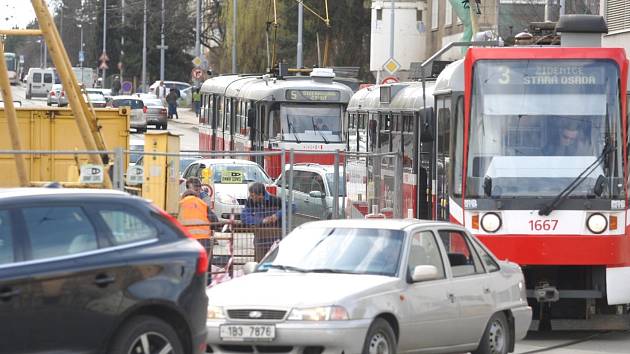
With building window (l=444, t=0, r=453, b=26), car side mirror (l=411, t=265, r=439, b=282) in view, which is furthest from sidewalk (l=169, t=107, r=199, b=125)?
car side mirror (l=411, t=265, r=439, b=282)

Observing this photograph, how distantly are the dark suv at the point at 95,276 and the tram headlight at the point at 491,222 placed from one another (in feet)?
20.9

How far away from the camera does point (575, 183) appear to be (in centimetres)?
1656

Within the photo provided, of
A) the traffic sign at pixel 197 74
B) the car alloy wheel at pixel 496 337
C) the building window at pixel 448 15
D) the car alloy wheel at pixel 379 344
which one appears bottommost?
the car alloy wheel at pixel 496 337

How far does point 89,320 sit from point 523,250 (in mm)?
7695

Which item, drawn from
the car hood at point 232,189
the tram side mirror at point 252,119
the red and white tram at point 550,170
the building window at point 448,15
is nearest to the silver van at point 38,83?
the building window at point 448,15

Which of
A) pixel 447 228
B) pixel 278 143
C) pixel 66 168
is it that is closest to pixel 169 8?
pixel 278 143

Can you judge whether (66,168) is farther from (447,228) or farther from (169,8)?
(169,8)

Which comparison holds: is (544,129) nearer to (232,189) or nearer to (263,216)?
(263,216)

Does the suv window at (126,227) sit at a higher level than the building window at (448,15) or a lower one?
lower

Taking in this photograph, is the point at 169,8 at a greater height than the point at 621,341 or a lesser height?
greater

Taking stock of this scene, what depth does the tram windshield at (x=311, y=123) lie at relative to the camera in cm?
3469

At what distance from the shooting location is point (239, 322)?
1177 centimetres

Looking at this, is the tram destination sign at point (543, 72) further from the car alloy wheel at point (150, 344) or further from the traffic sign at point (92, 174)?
the car alloy wheel at point (150, 344)

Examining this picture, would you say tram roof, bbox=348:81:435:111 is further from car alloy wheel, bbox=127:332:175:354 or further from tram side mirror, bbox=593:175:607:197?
car alloy wheel, bbox=127:332:175:354
